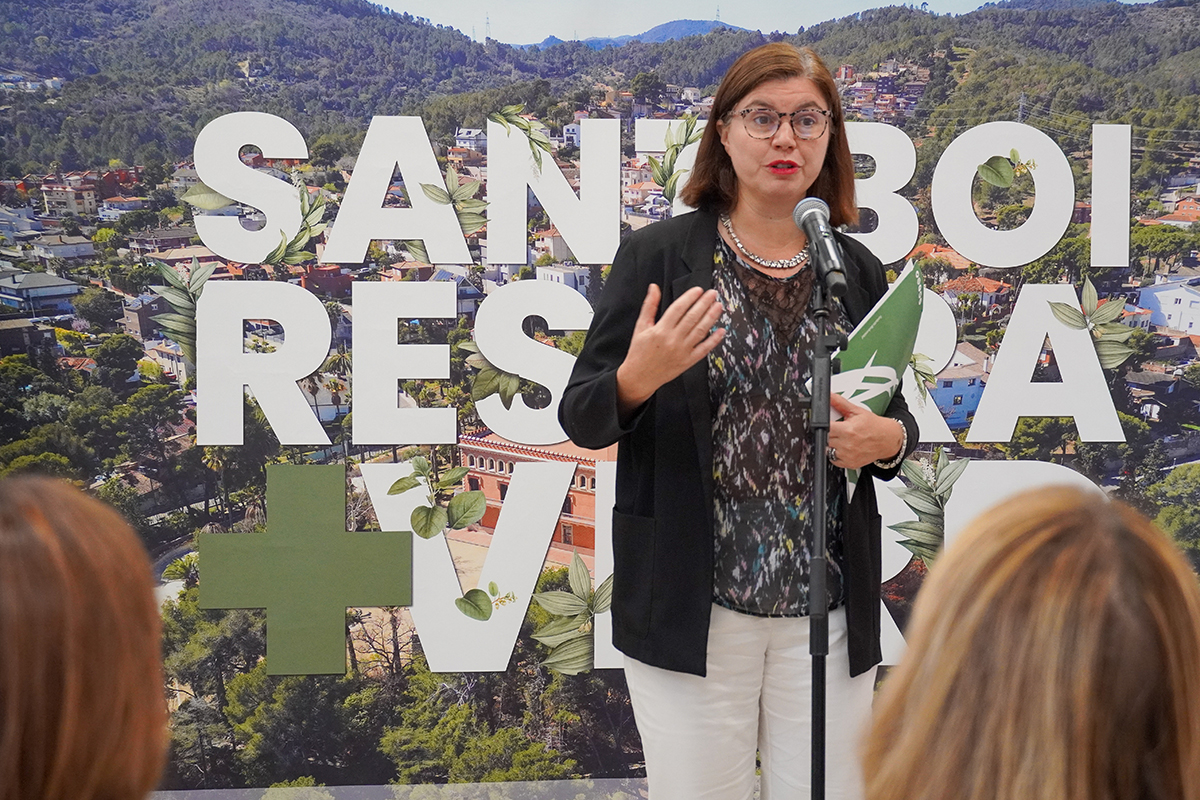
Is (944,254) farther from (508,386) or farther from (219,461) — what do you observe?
(219,461)

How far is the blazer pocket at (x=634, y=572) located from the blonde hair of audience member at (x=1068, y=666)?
32.6 inches

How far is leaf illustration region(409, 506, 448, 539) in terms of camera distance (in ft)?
8.51

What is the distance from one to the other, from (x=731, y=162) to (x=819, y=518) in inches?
25.1

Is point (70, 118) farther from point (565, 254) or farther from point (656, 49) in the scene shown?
point (656, 49)

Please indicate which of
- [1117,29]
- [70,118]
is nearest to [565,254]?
[70,118]

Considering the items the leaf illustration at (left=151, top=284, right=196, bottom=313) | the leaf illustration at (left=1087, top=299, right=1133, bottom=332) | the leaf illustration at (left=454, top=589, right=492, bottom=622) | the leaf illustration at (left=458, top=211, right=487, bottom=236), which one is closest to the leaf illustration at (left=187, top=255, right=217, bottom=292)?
the leaf illustration at (left=151, top=284, right=196, bottom=313)

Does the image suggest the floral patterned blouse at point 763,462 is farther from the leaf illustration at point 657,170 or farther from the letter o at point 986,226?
the letter o at point 986,226

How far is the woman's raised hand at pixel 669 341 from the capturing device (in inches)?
49.1

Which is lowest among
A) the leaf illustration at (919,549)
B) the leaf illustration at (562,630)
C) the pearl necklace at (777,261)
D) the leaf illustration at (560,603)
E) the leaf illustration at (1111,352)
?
the leaf illustration at (562,630)

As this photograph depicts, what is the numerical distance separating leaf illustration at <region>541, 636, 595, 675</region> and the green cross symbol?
42 centimetres

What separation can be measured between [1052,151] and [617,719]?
1.90 metres

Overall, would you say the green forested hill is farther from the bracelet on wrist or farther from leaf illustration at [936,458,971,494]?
the bracelet on wrist

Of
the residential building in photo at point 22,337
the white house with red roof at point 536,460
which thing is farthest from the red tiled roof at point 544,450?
the residential building in photo at point 22,337

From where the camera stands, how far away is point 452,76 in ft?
8.89
